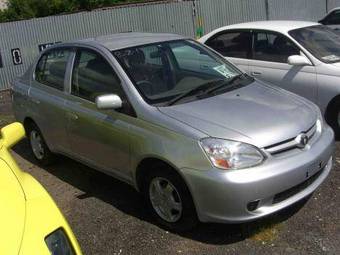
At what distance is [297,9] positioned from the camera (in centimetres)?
2019

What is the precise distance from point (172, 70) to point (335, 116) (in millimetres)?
2533

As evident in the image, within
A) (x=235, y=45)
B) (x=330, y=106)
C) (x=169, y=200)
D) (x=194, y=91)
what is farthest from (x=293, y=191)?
(x=235, y=45)

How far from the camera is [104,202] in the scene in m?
5.18

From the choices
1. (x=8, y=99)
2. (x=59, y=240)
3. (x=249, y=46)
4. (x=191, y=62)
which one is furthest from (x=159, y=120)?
(x=8, y=99)

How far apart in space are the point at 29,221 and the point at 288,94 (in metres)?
3.11

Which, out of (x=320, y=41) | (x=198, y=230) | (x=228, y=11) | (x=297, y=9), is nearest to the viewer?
(x=198, y=230)

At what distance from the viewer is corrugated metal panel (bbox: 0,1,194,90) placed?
537 inches

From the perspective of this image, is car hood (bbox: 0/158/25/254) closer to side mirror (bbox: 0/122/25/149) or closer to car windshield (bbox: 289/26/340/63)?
side mirror (bbox: 0/122/25/149)

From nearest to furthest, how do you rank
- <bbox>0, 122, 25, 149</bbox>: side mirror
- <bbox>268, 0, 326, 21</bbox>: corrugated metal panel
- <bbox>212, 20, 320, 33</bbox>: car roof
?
<bbox>0, 122, 25, 149</bbox>: side mirror
<bbox>212, 20, 320, 33</bbox>: car roof
<bbox>268, 0, 326, 21</bbox>: corrugated metal panel

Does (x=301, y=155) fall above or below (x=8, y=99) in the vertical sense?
above

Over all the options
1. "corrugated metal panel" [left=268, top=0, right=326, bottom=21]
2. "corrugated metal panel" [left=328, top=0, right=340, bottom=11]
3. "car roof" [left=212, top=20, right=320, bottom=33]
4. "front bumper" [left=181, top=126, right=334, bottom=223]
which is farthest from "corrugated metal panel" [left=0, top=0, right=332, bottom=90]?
"front bumper" [left=181, top=126, right=334, bottom=223]

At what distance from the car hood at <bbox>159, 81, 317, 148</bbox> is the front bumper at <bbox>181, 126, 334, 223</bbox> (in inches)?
8.5

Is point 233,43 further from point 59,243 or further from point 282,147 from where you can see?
point 59,243

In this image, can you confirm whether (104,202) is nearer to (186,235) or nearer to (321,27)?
(186,235)
